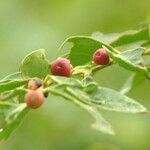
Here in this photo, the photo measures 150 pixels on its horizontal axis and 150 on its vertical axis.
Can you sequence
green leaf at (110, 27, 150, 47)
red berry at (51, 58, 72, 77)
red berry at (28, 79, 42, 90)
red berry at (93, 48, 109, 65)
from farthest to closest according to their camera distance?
1. green leaf at (110, 27, 150, 47)
2. red berry at (93, 48, 109, 65)
3. red berry at (51, 58, 72, 77)
4. red berry at (28, 79, 42, 90)

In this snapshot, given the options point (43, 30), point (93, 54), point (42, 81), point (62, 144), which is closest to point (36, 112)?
point (62, 144)

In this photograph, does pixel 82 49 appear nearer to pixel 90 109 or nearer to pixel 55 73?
pixel 55 73

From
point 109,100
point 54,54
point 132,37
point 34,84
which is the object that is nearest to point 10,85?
point 34,84

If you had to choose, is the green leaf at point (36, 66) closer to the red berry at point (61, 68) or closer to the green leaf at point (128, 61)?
the red berry at point (61, 68)

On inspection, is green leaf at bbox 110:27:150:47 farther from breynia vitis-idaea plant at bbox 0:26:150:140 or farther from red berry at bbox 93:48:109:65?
red berry at bbox 93:48:109:65

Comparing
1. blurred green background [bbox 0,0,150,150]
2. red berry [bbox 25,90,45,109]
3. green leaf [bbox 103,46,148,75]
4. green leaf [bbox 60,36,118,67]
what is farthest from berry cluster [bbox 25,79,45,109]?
blurred green background [bbox 0,0,150,150]

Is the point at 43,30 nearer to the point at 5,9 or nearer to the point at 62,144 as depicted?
the point at 5,9
